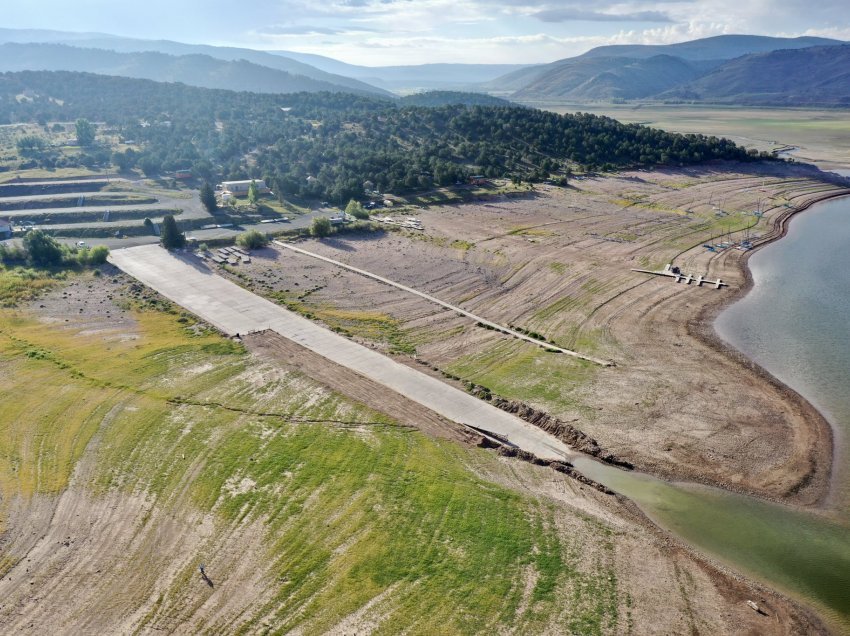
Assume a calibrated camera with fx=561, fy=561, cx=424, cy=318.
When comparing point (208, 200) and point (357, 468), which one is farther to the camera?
point (208, 200)

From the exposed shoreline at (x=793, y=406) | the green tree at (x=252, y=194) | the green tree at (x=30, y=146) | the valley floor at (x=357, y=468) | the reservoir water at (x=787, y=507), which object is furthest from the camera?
the green tree at (x=30, y=146)

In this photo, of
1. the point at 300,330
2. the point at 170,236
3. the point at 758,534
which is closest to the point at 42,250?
the point at 170,236

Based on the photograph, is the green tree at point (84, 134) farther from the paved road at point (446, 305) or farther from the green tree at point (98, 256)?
the paved road at point (446, 305)

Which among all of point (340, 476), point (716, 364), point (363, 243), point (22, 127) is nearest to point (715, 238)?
point (716, 364)

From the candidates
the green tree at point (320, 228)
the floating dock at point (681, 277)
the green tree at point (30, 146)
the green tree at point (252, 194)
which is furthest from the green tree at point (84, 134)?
the floating dock at point (681, 277)

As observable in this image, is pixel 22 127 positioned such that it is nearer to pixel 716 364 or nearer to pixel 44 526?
pixel 44 526

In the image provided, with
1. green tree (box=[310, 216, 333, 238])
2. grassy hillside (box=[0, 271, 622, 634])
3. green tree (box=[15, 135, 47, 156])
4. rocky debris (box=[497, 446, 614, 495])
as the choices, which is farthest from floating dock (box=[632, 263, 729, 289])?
green tree (box=[15, 135, 47, 156])

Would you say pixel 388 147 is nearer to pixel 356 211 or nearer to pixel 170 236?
pixel 356 211
